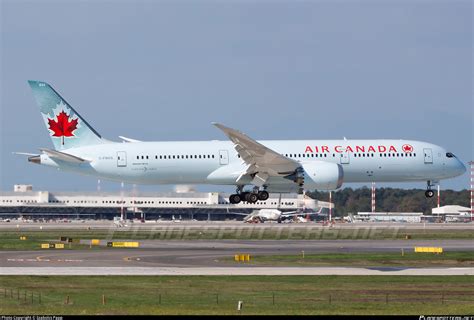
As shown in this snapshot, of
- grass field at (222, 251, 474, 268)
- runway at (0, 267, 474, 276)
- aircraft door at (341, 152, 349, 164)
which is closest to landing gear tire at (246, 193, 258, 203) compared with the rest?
aircraft door at (341, 152, 349, 164)

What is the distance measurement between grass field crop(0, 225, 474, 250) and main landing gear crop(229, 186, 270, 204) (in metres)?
2.88

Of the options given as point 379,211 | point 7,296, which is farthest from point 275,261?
point 379,211

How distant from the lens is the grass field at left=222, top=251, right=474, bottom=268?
50.5 meters

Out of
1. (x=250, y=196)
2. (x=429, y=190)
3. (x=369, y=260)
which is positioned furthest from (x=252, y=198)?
(x=369, y=260)

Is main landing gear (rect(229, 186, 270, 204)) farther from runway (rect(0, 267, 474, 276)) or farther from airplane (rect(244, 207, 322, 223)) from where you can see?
airplane (rect(244, 207, 322, 223))

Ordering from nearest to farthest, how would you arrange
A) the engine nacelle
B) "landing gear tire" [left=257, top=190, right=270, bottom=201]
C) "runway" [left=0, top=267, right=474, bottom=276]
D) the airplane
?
"runway" [left=0, top=267, right=474, bottom=276], the engine nacelle, "landing gear tire" [left=257, top=190, right=270, bottom=201], the airplane

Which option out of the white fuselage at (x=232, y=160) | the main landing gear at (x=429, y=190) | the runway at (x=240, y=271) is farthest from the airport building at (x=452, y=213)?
the runway at (x=240, y=271)

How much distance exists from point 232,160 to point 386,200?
72.6 metres

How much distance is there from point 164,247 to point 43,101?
23344 millimetres

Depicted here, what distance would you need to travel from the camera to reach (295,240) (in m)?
70.5

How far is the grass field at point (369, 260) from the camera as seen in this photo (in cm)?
5053

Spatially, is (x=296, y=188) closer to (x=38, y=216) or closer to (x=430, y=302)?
(x=430, y=302)

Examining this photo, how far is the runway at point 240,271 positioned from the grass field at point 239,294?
1662 millimetres

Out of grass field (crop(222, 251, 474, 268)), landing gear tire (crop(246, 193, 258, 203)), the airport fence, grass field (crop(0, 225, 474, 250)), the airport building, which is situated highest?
the airport building
